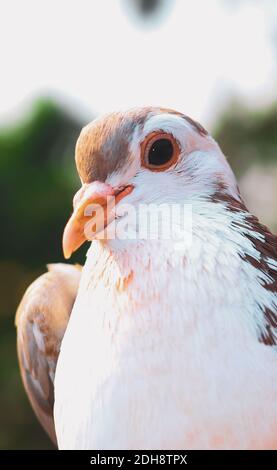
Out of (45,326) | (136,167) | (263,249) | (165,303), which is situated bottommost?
(45,326)

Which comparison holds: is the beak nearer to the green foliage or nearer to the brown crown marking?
the brown crown marking

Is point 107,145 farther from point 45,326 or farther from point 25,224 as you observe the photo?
point 25,224

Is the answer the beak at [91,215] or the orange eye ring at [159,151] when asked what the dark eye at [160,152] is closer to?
the orange eye ring at [159,151]

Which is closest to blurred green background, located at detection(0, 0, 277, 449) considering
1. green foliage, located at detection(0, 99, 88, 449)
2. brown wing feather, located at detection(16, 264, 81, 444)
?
green foliage, located at detection(0, 99, 88, 449)

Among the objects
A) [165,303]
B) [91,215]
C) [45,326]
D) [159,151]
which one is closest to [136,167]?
[159,151]

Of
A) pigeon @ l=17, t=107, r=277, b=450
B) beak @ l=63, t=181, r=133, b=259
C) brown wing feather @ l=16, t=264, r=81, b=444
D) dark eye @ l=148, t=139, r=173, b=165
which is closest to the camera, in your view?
pigeon @ l=17, t=107, r=277, b=450

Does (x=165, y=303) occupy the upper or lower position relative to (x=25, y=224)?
upper

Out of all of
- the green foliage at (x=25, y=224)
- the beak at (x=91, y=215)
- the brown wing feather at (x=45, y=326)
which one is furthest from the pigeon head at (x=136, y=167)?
the green foliage at (x=25, y=224)
